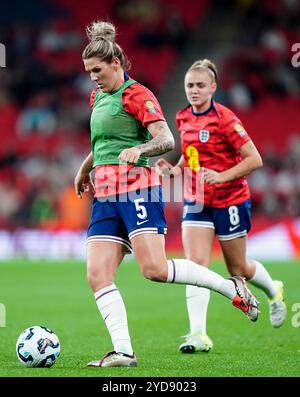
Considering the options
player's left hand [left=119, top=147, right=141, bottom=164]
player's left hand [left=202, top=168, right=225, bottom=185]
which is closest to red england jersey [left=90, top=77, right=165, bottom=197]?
player's left hand [left=119, top=147, right=141, bottom=164]

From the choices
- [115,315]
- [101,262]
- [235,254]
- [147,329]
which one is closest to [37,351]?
[115,315]

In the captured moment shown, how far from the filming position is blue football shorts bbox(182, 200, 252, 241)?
8.35 metres

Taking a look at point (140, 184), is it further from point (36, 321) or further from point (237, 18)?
point (237, 18)

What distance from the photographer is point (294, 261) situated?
65.7 feet

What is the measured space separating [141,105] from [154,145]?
1.14 feet

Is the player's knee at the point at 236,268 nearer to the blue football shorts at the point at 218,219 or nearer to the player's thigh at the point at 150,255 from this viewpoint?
the blue football shorts at the point at 218,219

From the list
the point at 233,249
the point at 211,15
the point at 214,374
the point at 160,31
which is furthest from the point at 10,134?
the point at 214,374

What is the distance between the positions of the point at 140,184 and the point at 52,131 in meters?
18.9

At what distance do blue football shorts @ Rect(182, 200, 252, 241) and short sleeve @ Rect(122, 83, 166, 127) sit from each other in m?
1.80

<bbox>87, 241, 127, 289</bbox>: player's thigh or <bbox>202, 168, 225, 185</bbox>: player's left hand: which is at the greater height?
<bbox>202, 168, 225, 185</bbox>: player's left hand

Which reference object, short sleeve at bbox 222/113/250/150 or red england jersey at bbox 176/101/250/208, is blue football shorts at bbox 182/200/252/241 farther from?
short sleeve at bbox 222/113/250/150

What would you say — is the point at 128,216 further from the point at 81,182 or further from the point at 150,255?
the point at 81,182

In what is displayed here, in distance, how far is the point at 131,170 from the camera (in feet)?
22.4

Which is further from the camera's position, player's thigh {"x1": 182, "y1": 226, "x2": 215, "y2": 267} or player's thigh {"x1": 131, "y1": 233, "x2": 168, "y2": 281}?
player's thigh {"x1": 182, "y1": 226, "x2": 215, "y2": 267}
